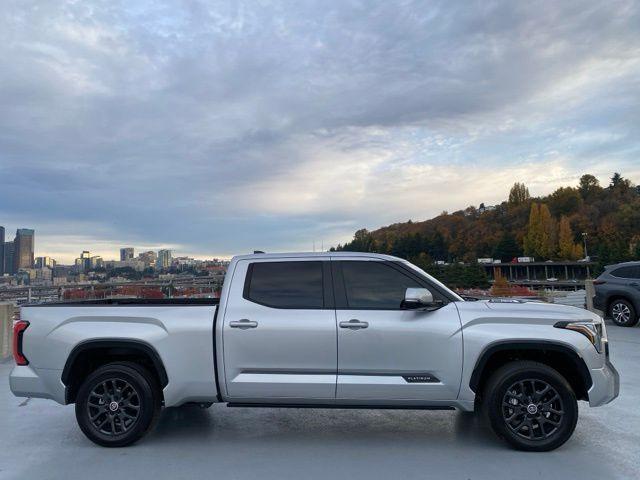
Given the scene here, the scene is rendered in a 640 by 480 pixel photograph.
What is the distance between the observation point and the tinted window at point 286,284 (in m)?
4.80

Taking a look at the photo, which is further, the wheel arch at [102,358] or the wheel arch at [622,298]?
the wheel arch at [622,298]

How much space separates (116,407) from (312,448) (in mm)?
1859

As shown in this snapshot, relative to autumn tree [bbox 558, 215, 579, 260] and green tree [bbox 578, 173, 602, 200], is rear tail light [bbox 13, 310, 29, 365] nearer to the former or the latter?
autumn tree [bbox 558, 215, 579, 260]

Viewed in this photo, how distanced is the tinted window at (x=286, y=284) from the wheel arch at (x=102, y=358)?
106cm

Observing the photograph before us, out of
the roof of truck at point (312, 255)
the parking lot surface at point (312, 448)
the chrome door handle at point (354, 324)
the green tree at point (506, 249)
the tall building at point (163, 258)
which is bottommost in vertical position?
the parking lot surface at point (312, 448)

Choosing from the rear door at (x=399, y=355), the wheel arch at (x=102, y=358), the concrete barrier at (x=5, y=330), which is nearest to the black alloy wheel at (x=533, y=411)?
the rear door at (x=399, y=355)

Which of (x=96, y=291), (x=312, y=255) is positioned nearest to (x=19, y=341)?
(x=312, y=255)

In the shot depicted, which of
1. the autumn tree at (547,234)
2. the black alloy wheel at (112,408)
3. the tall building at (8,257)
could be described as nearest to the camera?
the black alloy wheel at (112,408)

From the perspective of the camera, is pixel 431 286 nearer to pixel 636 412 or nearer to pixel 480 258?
pixel 636 412

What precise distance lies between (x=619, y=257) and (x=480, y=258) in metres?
78.7

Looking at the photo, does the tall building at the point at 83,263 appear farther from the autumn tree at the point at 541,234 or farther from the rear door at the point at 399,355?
the autumn tree at the point at 541,234

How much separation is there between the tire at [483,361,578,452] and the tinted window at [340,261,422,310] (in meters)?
1.14

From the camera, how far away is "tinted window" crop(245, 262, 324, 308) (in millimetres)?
4802

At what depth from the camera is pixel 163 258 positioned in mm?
23688
